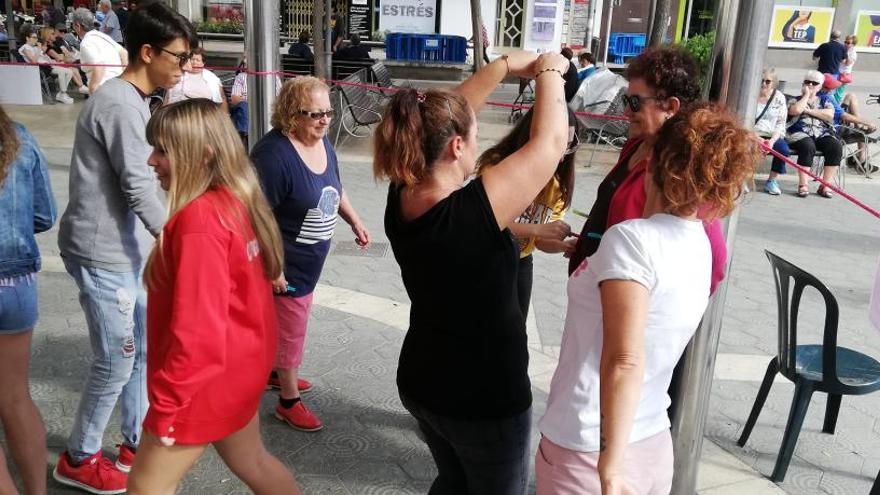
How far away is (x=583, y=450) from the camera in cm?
183

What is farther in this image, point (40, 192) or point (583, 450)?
point (40, 192)

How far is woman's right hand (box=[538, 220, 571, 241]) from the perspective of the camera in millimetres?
2711

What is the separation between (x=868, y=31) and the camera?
24.5 meters

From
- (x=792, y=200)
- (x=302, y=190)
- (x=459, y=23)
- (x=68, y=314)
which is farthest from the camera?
(x=459, y=23)

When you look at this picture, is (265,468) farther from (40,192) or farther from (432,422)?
(40,192)

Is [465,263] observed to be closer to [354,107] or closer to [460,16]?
[354,107]

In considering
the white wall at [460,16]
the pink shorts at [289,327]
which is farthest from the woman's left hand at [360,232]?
the white wall at [460,16]

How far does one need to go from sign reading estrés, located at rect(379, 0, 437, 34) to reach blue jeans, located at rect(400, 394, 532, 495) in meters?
21.7

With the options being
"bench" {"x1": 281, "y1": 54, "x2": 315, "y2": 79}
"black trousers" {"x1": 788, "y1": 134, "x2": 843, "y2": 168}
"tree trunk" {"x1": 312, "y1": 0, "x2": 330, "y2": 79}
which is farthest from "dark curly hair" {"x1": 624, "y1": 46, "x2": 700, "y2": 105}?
"bench" {"x1": 281, "y1": 54, "x2": 315, "y2": 79}

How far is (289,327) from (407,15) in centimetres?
2068

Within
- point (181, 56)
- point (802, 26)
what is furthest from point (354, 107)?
point (802, 26)

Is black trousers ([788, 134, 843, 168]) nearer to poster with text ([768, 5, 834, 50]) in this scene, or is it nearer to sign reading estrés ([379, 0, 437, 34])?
sign reading estrés ([379, 0, 437, 34])

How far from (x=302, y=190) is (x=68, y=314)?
7.47ft

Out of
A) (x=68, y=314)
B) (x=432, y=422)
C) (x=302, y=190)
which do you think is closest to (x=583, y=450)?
(x=432, y=422)
